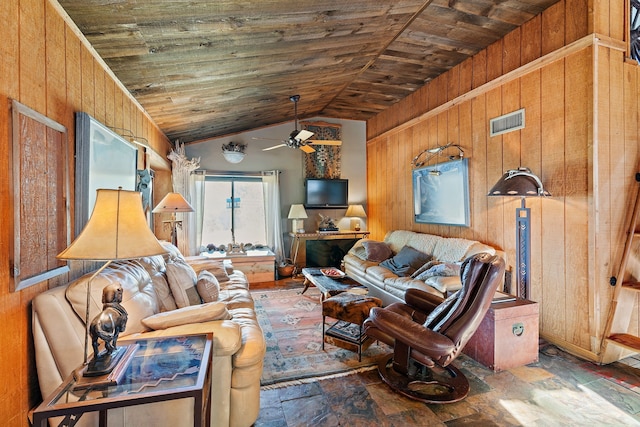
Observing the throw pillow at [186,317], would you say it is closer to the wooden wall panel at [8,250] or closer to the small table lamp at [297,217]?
the wooden wall panel at [8,250]

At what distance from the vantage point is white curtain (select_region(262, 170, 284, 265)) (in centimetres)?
607

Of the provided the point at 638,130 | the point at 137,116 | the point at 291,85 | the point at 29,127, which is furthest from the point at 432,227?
the point at 29,127

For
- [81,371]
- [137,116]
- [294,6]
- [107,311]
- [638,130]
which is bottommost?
[81,371]

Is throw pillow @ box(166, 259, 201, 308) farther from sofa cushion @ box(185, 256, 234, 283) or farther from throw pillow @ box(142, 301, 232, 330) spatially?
sofa cushion @ box(185, 256, 234, 283)

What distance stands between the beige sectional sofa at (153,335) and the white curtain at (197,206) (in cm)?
329

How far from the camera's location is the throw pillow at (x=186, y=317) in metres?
1.82

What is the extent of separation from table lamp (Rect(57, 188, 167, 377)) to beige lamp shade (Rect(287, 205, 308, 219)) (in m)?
4.51

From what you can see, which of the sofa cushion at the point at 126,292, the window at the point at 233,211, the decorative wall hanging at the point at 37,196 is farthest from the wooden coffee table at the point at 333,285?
the window at the point at 233,211

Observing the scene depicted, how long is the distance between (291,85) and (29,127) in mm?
3060

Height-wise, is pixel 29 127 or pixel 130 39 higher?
pixel 130 39

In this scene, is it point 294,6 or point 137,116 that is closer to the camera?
point 294,6

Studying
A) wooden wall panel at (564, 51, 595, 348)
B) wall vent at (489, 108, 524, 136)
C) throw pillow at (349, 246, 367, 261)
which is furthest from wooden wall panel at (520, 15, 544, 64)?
throw pillow at (349, 246, 367, 261)

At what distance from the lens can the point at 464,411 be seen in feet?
6.60

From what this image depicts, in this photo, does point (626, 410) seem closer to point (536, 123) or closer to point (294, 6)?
point (536, 123)
